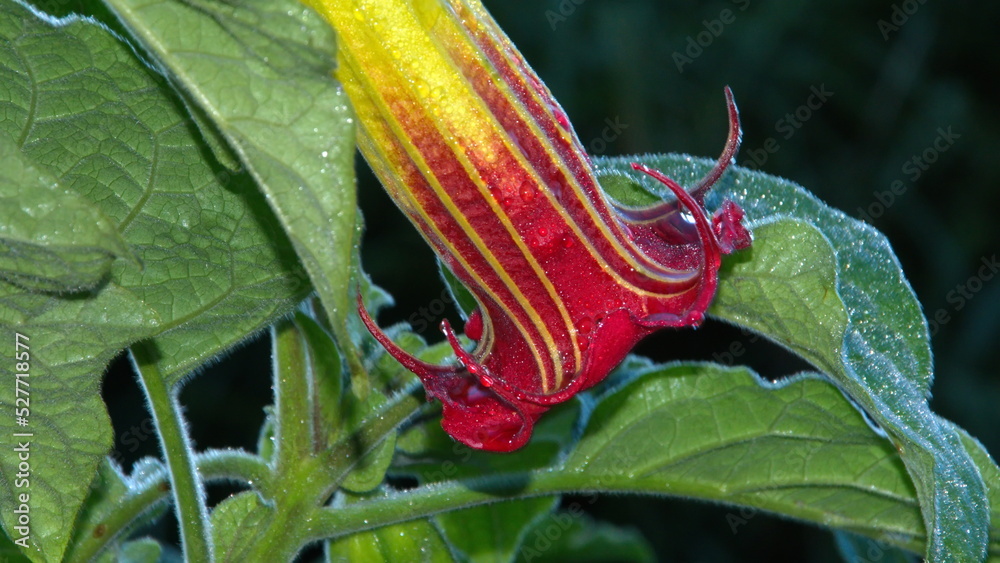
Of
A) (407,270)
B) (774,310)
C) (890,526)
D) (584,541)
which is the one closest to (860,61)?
(407,270)

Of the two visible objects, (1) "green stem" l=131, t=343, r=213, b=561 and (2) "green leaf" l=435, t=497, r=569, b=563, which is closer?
(1) "green stem" l=131, t=343, r=213, b=561

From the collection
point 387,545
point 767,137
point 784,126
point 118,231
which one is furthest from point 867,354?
point 767,137

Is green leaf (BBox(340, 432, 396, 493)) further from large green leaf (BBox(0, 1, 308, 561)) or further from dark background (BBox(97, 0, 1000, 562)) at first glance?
dark background (BBox(97, 0, 1000, 562))

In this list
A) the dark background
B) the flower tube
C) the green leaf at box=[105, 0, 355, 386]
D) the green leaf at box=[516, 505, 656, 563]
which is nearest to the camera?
the green leaf at box=[105, 0, 355, 386]

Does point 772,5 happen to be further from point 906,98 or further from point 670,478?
point 670,478

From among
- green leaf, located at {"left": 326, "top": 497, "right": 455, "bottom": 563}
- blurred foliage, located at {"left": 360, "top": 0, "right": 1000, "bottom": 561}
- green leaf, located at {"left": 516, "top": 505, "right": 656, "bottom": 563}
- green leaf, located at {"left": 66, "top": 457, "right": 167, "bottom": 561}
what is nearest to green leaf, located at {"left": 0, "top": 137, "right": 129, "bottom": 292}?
green leaf, located at {"left": 66, "top": 457, "right": 167, "bottom": 561}

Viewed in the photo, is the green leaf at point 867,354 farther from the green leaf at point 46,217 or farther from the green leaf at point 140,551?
the green leaf at point 140,551
